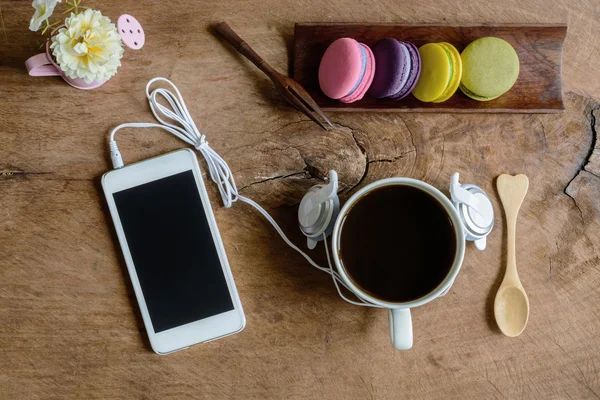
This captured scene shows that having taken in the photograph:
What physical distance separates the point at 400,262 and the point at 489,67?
11.9 inches

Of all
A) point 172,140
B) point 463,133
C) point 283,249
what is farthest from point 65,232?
point 463,133

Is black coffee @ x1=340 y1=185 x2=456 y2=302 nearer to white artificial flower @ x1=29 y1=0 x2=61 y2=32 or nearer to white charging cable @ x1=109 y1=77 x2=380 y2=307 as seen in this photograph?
white charging cable @ x1=109 y1=77 x2=380 y2=307

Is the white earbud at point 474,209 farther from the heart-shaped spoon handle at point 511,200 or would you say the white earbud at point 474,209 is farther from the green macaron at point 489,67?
the green macaron at point 489,67

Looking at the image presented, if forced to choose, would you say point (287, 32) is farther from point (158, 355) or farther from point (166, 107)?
point (158, 355)

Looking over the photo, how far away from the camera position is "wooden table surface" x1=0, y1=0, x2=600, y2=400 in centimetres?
79

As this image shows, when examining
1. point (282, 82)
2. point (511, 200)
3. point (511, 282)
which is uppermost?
point (282, 82)

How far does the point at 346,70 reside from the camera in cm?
72

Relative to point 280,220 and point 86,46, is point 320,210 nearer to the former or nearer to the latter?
point 280,220

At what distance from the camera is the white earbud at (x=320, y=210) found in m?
0.70

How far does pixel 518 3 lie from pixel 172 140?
56 cm

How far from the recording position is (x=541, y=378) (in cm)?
80

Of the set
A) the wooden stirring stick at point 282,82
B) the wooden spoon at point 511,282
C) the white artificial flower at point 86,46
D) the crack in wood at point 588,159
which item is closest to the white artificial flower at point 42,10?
the white artificial flower at point 86,46

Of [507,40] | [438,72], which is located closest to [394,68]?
[438,72]

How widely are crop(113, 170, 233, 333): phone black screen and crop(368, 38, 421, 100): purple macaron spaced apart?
309 millimetres
